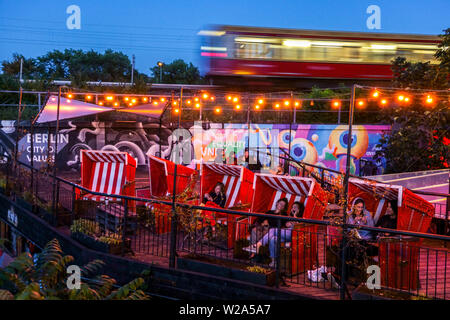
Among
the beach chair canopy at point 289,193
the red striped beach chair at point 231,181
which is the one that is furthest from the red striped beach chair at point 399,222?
the red striped beach chair at point 231,181

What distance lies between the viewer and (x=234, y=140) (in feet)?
67.4

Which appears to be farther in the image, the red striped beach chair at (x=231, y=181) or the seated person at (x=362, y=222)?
the red striped beach chair at (x=231, y=181)

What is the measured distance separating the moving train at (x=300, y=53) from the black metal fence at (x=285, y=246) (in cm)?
1409

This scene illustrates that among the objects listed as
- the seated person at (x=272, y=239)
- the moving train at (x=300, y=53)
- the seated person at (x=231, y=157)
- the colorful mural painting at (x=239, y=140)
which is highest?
the moving train at (x=300, y=53)

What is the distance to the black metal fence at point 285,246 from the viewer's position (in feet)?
20.0

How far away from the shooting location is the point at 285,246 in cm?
661

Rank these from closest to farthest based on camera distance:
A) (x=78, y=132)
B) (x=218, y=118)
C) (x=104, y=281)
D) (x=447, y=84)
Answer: (x=104, y=281) < (x=447, y=84) < (x=78, y=132) < (x=218, y=118)

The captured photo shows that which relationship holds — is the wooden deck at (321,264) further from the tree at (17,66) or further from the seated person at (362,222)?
the tree at (17,66)

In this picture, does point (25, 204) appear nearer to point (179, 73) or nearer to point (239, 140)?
point (239, 140)

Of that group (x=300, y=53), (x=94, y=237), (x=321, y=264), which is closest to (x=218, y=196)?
(x=94, y=237)
